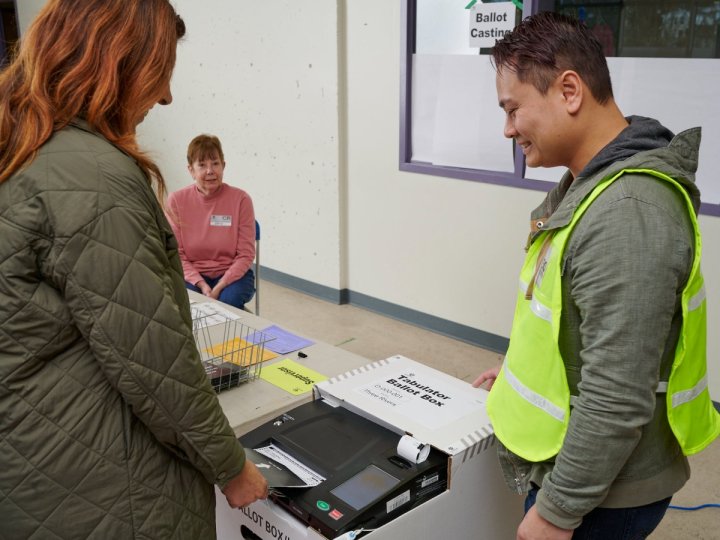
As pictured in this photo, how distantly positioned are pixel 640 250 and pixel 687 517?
170 centimetres

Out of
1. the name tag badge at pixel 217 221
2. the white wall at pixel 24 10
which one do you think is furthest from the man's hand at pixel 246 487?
the white wall at pixel 24 10

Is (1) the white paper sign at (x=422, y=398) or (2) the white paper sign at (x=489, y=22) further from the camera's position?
(2) the white paper sign at (x=489, y=22)

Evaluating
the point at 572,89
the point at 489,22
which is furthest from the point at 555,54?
the point at 489,22

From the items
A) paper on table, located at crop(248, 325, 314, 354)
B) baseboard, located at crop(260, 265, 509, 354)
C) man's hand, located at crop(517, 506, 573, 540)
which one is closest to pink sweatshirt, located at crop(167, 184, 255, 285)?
paper on table, located at crop(248, 325, 314, 354)

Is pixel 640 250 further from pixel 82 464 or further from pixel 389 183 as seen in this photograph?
pixel 389 183

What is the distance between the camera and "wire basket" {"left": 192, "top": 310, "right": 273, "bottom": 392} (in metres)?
1.71

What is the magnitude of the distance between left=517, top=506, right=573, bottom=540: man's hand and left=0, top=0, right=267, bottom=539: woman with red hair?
1.60 feet

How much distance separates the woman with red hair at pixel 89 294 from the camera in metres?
0.88

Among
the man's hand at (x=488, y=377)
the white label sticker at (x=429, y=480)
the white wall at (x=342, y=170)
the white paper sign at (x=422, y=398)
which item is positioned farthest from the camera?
the white wall at (x=342, y=170)

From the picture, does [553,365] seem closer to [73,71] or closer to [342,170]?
[73,71]

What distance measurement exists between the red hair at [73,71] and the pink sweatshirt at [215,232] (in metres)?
2.08

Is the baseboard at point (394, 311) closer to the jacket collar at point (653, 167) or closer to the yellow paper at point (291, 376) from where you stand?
the yellow paper at point (291, 376)

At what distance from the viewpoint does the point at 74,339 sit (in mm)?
931

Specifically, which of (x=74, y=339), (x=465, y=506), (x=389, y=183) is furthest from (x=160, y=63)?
(x=389, y=183)
